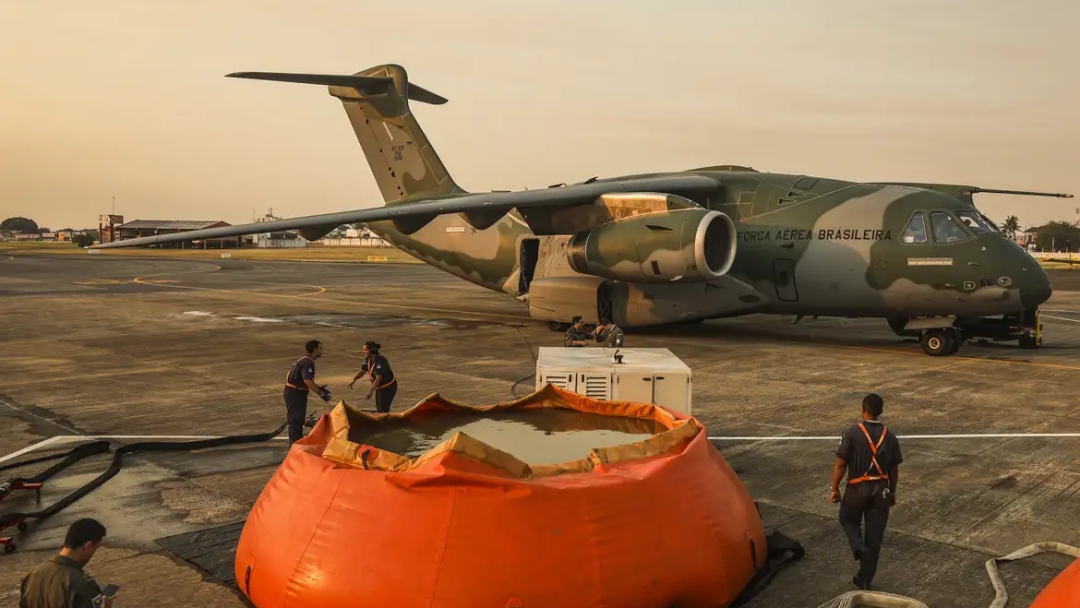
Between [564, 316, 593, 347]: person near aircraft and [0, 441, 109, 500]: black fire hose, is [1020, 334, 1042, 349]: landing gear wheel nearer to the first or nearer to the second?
[564, 316, 593, 347]: person near aircraft

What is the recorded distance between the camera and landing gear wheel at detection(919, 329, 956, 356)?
58.6 feet

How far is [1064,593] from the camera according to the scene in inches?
164

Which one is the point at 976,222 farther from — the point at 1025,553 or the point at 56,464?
the point at 56,464

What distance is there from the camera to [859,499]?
602cm

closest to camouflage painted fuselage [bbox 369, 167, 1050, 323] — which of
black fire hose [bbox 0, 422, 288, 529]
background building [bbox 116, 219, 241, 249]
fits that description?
black fire hose [bbox 0, 422, 288, 529]

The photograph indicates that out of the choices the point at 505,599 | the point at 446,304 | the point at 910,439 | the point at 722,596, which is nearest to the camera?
the point at 505,599

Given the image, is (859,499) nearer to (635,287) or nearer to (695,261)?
(695,261)

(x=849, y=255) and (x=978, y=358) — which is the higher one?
(x=849, y=255)

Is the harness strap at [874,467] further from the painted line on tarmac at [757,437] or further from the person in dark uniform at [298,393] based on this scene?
the person in dark uniform at [298,393]

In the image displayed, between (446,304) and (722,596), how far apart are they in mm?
26840

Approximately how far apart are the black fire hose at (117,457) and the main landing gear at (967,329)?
45.8ft

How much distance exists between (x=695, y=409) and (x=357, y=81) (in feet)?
55.3

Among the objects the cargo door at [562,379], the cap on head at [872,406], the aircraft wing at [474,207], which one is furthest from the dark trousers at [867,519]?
the aircraft wing at [474,207]

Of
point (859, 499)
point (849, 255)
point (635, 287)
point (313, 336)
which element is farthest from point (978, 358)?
point (313, 336)
